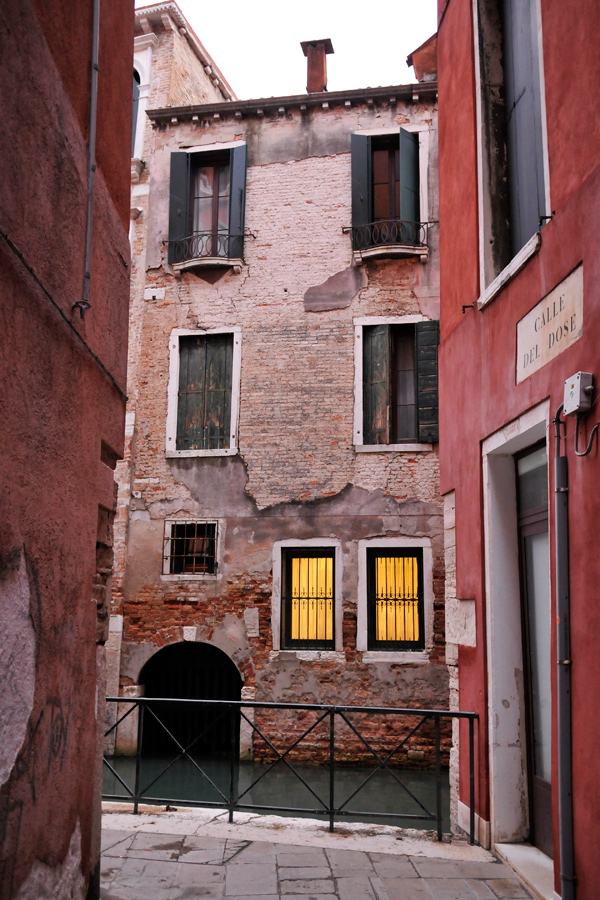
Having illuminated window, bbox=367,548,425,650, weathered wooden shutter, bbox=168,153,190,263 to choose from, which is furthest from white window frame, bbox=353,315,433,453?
weathered wooden shutter, bbox=168,153,190,263

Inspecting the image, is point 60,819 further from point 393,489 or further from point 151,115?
point 151,115

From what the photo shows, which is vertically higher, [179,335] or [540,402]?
[179,335]

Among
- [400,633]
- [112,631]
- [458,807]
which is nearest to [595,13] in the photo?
[458,807]

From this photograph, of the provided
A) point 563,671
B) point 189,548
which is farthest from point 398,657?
point 563,671

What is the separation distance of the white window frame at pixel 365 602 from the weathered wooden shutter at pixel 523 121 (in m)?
5.58

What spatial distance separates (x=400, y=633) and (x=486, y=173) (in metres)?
6.43

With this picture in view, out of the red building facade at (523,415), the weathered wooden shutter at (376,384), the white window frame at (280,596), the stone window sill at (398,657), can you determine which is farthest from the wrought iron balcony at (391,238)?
the stone window sill at (398,657)

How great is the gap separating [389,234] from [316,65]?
3.53 m

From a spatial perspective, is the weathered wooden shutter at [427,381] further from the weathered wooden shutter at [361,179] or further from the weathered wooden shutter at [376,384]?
the weathered wooden shutter at [361,179]

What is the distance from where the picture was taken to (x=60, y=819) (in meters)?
3.48

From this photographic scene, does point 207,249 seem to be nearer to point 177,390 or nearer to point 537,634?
point 177,390

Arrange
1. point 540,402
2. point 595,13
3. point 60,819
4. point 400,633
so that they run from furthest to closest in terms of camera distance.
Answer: point 400,633, point 540,402, point 595,13, point 60,819

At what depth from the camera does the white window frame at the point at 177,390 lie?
11391 mm

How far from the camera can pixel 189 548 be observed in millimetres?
11359
